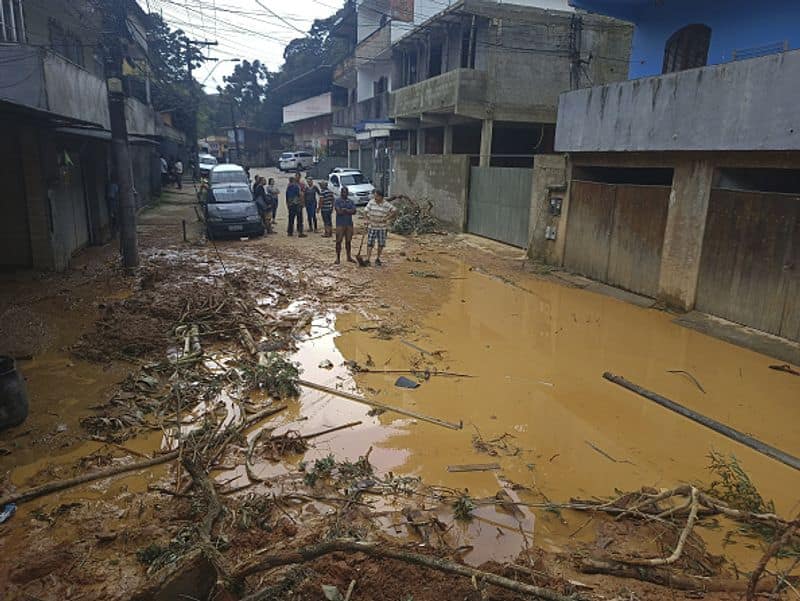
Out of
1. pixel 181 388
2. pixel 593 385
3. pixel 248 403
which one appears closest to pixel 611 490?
pixel 593 385

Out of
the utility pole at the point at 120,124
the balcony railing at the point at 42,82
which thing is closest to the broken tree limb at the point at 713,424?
the balcony railing at the point at 42,82

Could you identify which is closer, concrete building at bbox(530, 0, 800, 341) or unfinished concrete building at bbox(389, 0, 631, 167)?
concrete building at bbox(530, 0, 800, 341)

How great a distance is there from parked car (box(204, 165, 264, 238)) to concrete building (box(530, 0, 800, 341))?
9198 mm

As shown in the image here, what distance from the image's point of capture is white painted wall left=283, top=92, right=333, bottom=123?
5009 centimetres

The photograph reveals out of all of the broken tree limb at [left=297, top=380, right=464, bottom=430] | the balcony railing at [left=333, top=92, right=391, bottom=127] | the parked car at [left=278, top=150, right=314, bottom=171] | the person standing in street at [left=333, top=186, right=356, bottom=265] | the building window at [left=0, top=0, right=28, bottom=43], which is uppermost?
the balcony railing at [left=333, top=92, right=391, bottom=127]

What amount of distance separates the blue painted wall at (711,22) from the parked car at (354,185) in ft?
46.7

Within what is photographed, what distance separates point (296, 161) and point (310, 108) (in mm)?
5424

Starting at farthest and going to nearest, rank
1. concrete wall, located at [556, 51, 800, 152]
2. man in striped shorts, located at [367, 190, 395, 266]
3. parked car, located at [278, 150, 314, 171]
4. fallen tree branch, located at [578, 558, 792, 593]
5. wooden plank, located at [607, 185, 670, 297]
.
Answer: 1. parked car, located at [278, 150, 314, 171]
2. man in striped shorts, located at [367, 190, 395, 266]
3. wooden plank, located at [607, 185, 670, 297]
4. concrete wall, located at [556, 51, 800, 152]
5. fallen tree branch, located at [578, 558, 792, 593]

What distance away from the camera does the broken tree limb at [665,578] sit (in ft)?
12.1

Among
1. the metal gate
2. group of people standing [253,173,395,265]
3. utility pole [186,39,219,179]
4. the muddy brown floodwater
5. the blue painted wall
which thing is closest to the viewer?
the muddy brown floodwater

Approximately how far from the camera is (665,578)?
12.3 feet

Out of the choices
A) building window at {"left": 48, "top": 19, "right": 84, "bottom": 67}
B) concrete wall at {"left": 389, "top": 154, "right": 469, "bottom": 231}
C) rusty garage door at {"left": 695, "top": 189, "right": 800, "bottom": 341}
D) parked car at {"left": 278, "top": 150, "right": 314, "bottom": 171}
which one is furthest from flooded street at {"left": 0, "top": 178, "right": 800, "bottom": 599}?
parked car at {"left": 278, "top": 150, "right": 314, "bottom": 171}

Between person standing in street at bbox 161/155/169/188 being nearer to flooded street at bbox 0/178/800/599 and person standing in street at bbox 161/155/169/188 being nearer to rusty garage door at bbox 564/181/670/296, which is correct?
flooded street at bbox 0/178/800/599

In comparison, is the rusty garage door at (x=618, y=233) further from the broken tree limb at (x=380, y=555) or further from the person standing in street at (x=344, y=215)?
the broken tree limb at (x=380, y=555)
